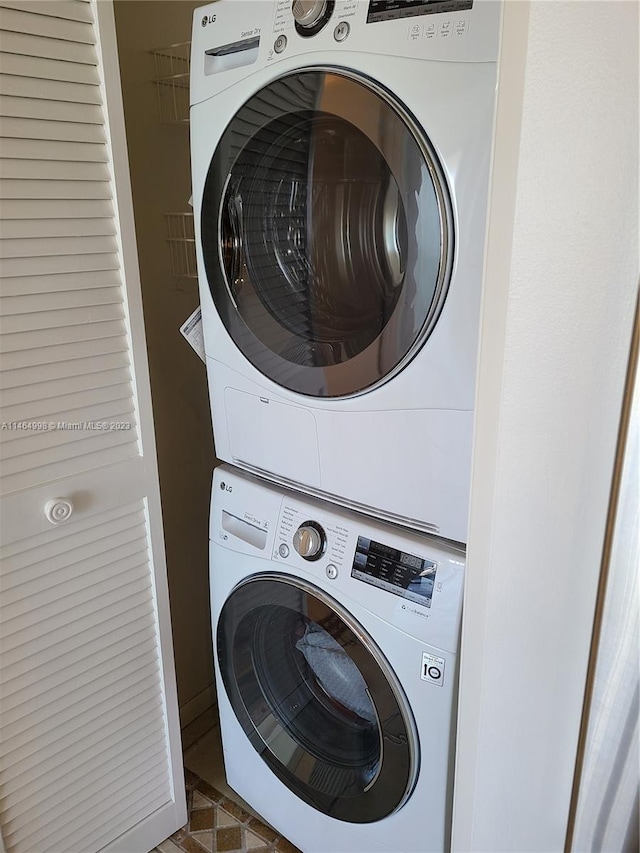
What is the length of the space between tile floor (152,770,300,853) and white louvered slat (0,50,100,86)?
1607 millimetres

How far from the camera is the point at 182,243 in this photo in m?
1.63

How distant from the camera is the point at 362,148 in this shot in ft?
3.35

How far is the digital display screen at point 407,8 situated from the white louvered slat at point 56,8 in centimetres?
47

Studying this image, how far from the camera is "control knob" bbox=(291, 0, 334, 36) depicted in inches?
39.3

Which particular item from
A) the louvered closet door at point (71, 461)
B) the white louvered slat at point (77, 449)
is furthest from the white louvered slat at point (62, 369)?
the white louvered slat at point (77, 449)

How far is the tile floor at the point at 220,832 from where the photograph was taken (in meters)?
1.55

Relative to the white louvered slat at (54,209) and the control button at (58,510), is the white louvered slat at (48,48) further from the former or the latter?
the control button at (58,510)

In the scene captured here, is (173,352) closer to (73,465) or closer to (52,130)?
(73,465)

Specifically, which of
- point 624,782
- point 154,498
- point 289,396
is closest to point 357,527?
point 289,396

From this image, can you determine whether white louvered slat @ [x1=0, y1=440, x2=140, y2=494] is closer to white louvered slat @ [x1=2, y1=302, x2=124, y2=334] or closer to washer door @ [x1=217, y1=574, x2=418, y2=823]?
white louvered slat @ [x1=2, y1=302, x2=124, y2=334]

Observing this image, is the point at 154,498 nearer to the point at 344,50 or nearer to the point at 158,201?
the point at 158,201

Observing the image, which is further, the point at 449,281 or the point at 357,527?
the point at 357,527

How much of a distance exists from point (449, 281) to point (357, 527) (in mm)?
470

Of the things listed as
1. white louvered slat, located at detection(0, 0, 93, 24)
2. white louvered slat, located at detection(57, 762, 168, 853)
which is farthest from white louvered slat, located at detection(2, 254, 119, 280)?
white louvered slat, located at detection(57, 762, 168, 853)
